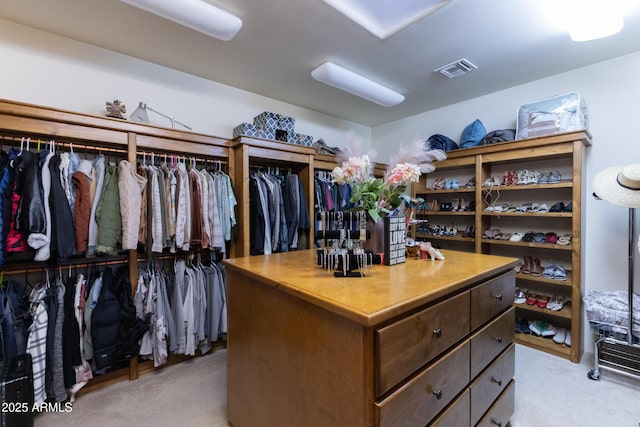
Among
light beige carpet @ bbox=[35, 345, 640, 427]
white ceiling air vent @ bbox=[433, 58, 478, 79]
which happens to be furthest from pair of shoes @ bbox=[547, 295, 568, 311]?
white ceiling air vent @ bbox=[433, 58, 478, 79]

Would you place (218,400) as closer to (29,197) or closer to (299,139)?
(29,197)

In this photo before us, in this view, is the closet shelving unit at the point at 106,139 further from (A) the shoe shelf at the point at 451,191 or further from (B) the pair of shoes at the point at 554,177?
(B) the pair of shoes at the point at 554,177

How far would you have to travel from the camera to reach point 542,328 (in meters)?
2.70

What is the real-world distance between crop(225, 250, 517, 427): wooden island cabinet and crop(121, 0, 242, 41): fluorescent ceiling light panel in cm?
150

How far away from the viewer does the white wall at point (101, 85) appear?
6.69ft

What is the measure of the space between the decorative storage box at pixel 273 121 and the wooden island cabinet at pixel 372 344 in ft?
5.66

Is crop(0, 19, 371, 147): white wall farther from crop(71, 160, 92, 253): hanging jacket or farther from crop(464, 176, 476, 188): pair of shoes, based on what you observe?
crop(464, 176, 476, 188): pair of shoes

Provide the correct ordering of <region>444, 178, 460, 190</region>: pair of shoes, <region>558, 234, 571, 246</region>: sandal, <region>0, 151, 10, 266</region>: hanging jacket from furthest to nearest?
1. <region>444, 178, 460, 190</region>: pair of shoes
2. <region>558, 234, 571, 246</region>: sandal
3. <region>0, 151, 10, 266</region>: hanging jacket

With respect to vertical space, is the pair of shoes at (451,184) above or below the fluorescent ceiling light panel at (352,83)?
below

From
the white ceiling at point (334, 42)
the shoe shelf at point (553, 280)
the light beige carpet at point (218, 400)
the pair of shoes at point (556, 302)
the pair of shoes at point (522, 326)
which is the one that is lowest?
the light beige carpet at point (218, 400)

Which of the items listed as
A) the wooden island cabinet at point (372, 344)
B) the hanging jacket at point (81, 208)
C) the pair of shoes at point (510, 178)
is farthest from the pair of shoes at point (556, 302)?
the hanging jacket at point (81, 208)

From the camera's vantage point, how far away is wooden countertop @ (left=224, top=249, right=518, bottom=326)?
2.85ft

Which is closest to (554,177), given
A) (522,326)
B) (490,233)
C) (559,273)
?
(490,233)

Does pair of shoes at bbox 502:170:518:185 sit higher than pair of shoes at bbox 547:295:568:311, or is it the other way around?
pair of shoes at bbox 502:170:518:185
